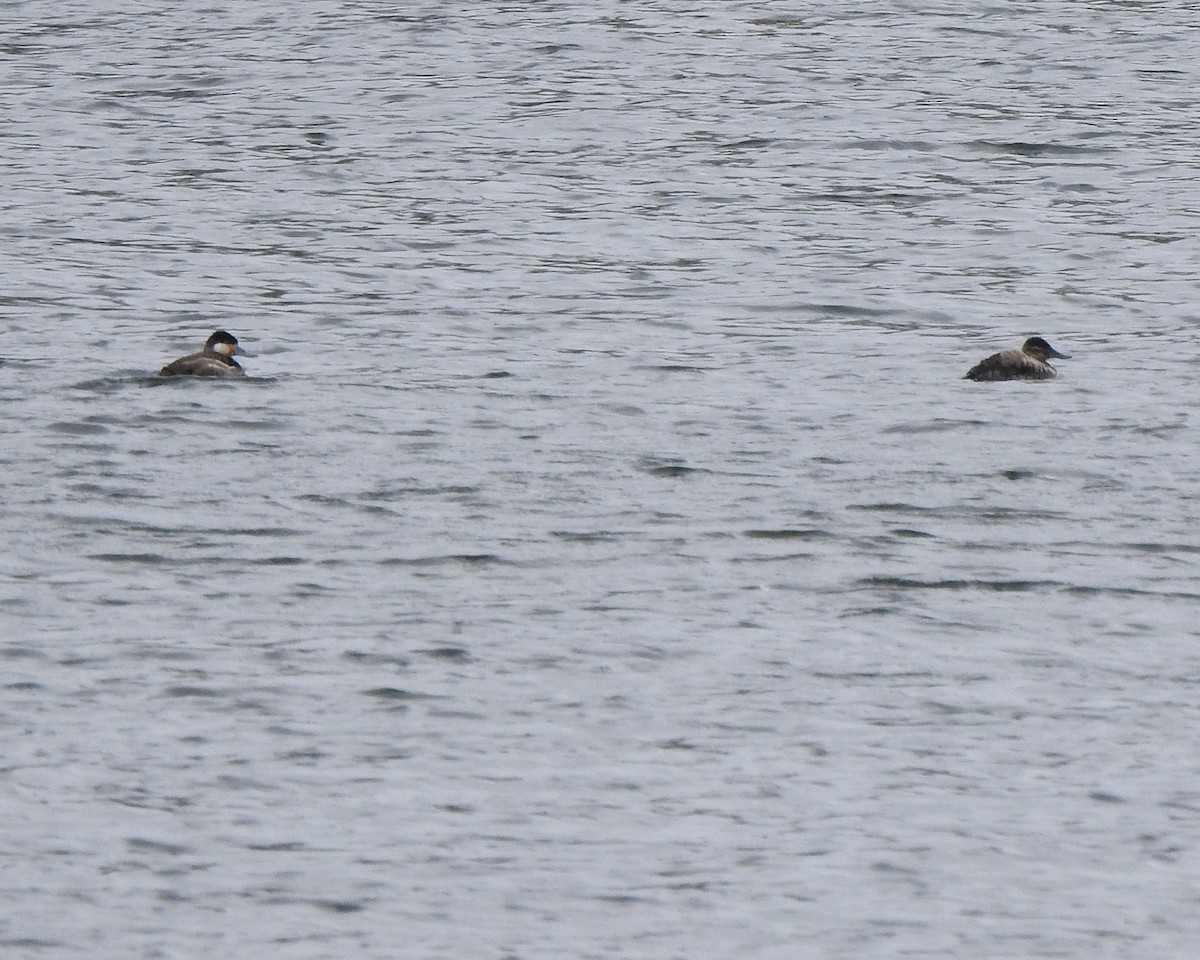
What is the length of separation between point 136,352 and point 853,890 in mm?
10791

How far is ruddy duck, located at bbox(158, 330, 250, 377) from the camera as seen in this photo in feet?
60.6

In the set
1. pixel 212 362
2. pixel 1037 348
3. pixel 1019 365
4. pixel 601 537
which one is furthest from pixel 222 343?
pixel 1037 348

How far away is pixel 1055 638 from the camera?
13352 mm

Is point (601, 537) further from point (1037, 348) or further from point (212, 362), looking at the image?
point (1037, 348)

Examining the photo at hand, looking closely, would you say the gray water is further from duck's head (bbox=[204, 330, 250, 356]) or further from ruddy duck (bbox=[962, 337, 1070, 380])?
duck's head (bbox=[204, 330, 250, 356])

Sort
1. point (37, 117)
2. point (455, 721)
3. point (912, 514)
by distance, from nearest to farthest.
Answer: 1. point (455, 721)
2. point (912, 514)
3. point (37, 117)

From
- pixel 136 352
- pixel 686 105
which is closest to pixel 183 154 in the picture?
pixel 686 105

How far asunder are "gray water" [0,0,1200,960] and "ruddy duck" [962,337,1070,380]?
0.13 m

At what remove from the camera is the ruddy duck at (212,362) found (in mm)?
18484

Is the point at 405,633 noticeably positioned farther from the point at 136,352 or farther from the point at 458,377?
the point at 136,352

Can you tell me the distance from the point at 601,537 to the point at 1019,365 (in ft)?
15.5

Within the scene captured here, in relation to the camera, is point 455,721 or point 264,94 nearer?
point 455,721

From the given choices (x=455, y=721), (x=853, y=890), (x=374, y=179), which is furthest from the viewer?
(x=374, y=179)

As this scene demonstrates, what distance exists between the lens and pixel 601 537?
1506cm
